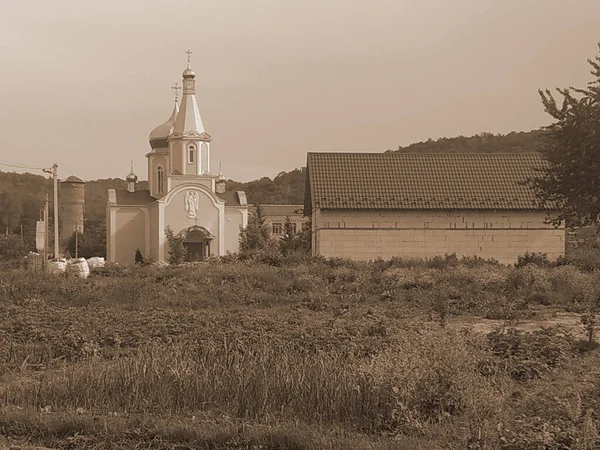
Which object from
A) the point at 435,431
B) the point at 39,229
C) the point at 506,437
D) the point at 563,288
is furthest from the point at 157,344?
the point at 39,229

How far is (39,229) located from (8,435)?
88.8ft

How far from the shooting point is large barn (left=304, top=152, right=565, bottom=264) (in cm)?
3544

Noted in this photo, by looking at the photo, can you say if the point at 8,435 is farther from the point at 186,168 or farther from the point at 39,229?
the point at 186,168

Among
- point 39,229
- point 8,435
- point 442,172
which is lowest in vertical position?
point 8,435

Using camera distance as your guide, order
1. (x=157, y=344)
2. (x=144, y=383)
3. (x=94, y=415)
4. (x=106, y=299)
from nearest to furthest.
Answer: (x=94, y=415) → (x=144, y=383) → (x=157, y=344) → (x=106, y=299)

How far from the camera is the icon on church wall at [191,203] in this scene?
63250 millimetres

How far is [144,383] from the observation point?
9.16m

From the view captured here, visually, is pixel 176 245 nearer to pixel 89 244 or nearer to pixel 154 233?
pixel 154 233

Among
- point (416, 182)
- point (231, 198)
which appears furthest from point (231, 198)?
point (416, 182)

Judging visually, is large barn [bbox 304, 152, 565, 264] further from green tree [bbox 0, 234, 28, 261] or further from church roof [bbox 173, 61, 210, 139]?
green tree [bbox 0, 234, 28, 261]

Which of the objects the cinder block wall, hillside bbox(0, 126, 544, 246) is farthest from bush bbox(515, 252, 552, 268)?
hillside bbox(0, 126, 544, 246)

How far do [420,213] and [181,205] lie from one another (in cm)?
3088

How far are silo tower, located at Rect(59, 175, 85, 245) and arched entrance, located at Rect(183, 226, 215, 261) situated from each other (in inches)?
1568

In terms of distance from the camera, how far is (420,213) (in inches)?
1416
